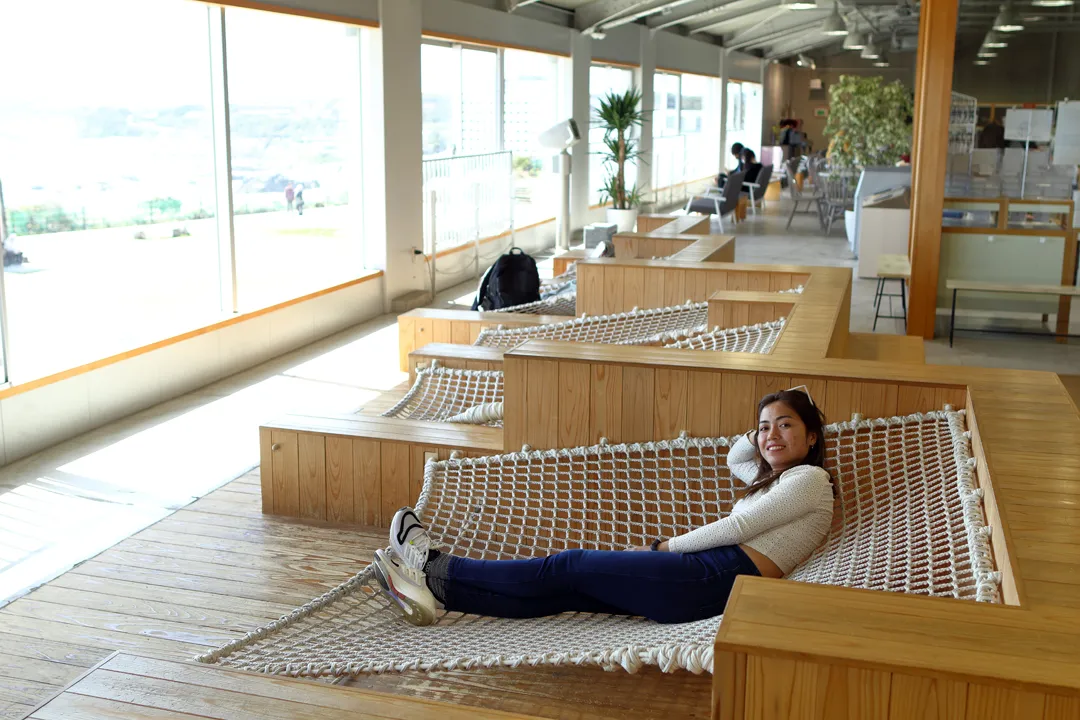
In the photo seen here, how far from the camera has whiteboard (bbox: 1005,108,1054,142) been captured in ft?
23.2

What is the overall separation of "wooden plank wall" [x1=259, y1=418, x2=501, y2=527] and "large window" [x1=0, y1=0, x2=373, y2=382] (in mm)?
1654

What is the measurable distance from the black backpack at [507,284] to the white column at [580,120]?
5.68 metres

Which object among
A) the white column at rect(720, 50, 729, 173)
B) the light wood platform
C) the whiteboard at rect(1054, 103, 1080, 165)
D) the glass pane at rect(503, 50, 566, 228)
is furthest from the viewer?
the white column at rect(720, 50, 729, 173)

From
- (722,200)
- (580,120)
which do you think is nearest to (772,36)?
(722,200)

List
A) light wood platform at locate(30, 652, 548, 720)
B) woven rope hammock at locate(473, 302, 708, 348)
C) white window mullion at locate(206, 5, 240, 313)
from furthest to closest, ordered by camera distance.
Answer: white window mullion at locate(206, 5, 240, 313) → woven rope hammock at locate(473, 302, 708, 348) → light wood platform at locate(30, 652, 548, 720)

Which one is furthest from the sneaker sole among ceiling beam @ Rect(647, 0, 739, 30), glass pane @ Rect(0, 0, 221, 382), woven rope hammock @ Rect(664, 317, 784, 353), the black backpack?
ceiling beam @ Rect(647, 0, 739, 30)

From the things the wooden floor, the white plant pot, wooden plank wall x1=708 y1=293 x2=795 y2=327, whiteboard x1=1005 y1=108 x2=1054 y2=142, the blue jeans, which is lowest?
the wooden floor

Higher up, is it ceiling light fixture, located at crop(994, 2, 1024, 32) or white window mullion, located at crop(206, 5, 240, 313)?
ceiling light fixture, located at crop(994, 2, 1024, 32)

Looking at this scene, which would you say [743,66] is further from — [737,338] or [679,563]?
[679,563]

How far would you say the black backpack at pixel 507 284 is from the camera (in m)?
6.61

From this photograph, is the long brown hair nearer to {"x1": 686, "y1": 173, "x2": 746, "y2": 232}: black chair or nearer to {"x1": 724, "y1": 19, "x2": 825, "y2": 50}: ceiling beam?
{"x1": 686, "y1": 173, "x2": 746, "y2": 232}: black chair

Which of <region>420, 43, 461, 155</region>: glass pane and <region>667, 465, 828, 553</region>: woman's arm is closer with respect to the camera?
<region>667, 465, 828, 553</region>: woman's arm

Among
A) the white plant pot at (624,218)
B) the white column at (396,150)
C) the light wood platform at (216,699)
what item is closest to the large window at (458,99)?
the white column at (396,150)

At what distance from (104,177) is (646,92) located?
10529mm
